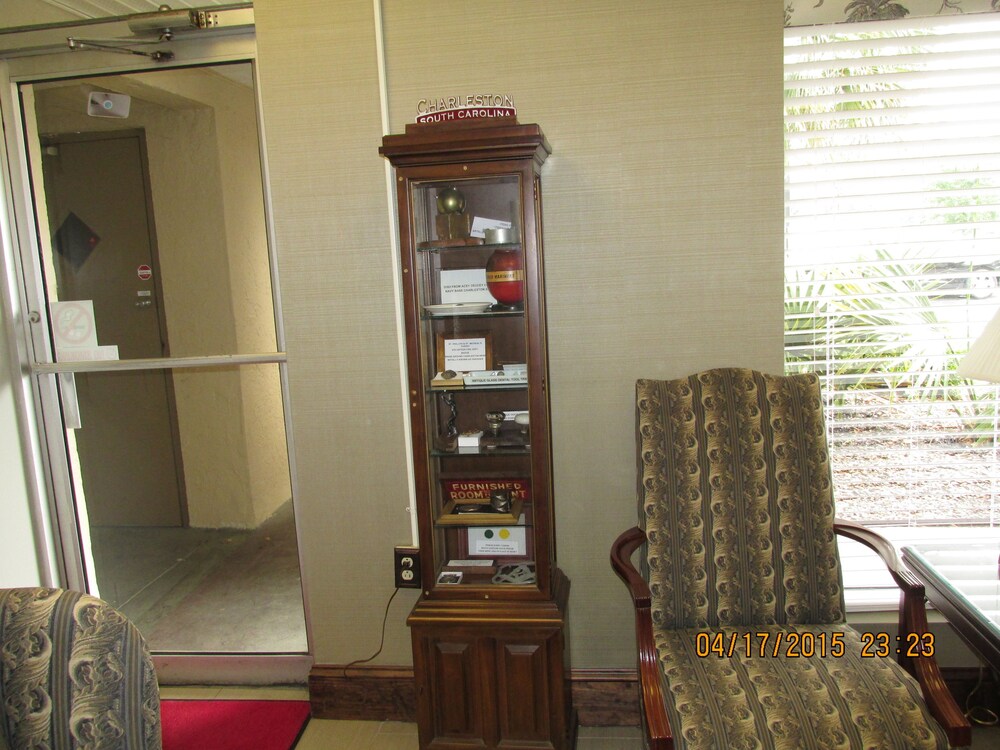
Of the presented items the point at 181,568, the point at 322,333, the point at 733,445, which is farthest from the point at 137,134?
the point at 733,445

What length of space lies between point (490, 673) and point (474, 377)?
0.86m

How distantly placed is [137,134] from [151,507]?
56.5 inches

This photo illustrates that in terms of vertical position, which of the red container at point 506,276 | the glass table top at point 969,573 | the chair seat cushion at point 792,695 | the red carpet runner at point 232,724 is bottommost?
the red carpet runner at point 232,724

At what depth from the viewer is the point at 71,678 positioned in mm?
1217

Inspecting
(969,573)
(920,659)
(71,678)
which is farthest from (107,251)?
(969,573)

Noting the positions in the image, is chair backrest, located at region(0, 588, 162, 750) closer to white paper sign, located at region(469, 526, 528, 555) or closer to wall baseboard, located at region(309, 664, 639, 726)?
white paper sign, located at region(469, 526, 528, 555)

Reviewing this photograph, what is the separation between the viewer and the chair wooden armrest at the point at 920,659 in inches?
57.5

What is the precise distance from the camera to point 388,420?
2223 mm

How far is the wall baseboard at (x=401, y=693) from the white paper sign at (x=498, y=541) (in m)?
0.54

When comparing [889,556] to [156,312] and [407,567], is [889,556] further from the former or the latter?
[156,312]

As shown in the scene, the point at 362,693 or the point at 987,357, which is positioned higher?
the point at 987,357

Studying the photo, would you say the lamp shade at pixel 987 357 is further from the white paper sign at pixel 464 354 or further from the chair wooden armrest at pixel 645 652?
the white paper sign at pixel 464 354

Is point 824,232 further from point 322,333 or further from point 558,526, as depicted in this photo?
point 322,333
